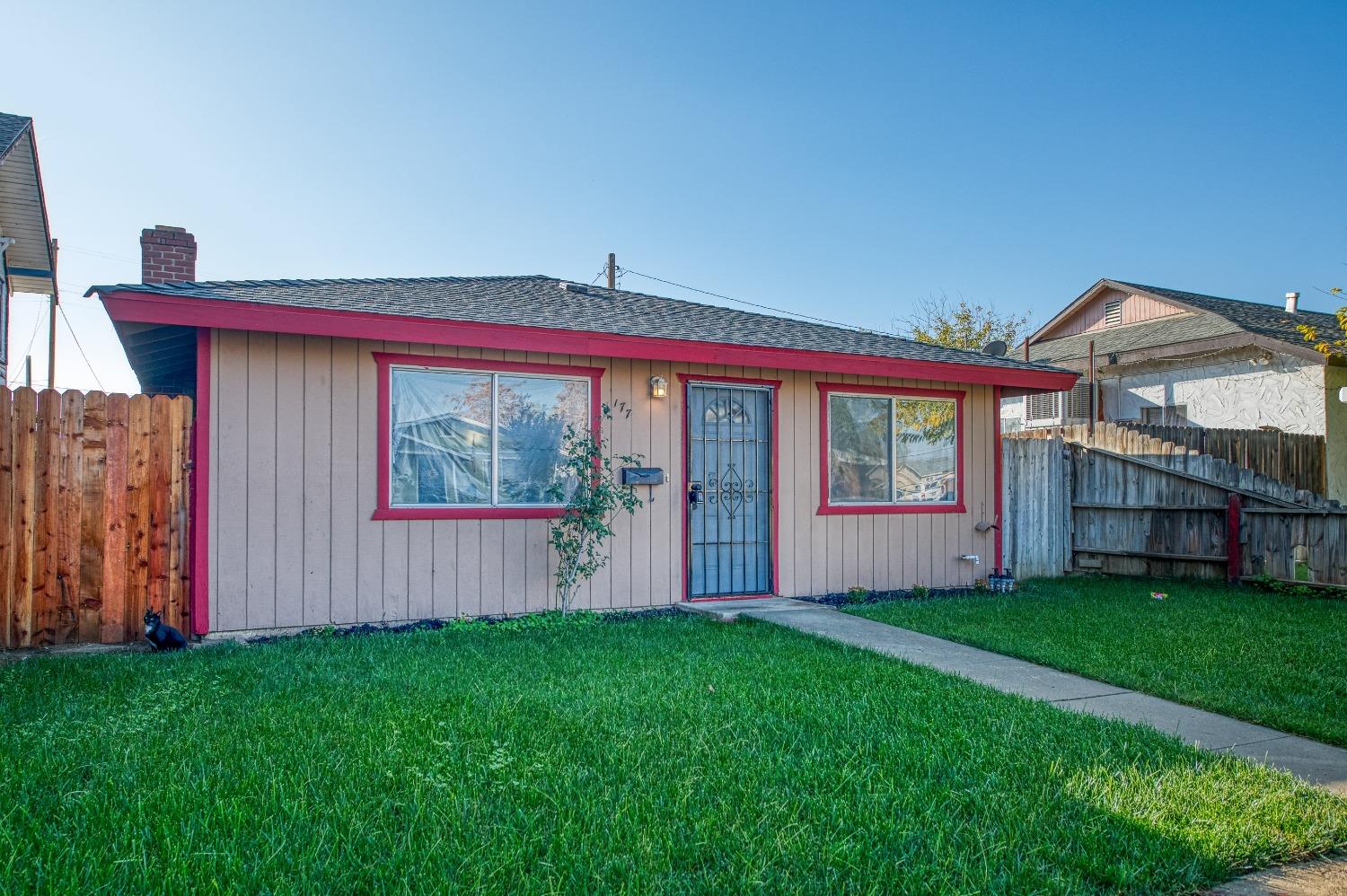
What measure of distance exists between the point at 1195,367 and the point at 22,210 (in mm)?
18711

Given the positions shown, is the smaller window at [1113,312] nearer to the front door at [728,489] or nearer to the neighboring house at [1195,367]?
the neighboring house at [1195,367]

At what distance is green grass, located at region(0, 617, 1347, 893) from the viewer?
2385 mm

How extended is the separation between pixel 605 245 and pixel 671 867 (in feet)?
61.9

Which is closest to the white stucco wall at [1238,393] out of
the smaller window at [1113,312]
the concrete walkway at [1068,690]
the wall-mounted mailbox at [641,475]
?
the smaller window at [1113,312]

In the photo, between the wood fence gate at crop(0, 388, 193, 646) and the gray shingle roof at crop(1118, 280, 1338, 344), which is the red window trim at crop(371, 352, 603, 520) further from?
the gray shingle roof at crop(1118, 280, 1338, 344)

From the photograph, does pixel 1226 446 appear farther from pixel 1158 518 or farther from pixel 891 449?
pixel 891 449

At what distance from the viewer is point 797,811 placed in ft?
9.16

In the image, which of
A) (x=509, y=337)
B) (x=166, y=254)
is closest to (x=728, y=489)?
(x=509, y=337)

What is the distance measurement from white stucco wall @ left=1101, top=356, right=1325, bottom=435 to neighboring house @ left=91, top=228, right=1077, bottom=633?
6.91m

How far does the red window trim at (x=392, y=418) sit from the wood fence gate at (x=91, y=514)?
1.40 metres

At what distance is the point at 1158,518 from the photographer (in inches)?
401

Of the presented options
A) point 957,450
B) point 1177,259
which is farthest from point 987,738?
point 1177,259

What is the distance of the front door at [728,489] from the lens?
8.03 metres

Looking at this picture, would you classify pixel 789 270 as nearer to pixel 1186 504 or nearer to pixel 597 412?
pixel 1186 504
